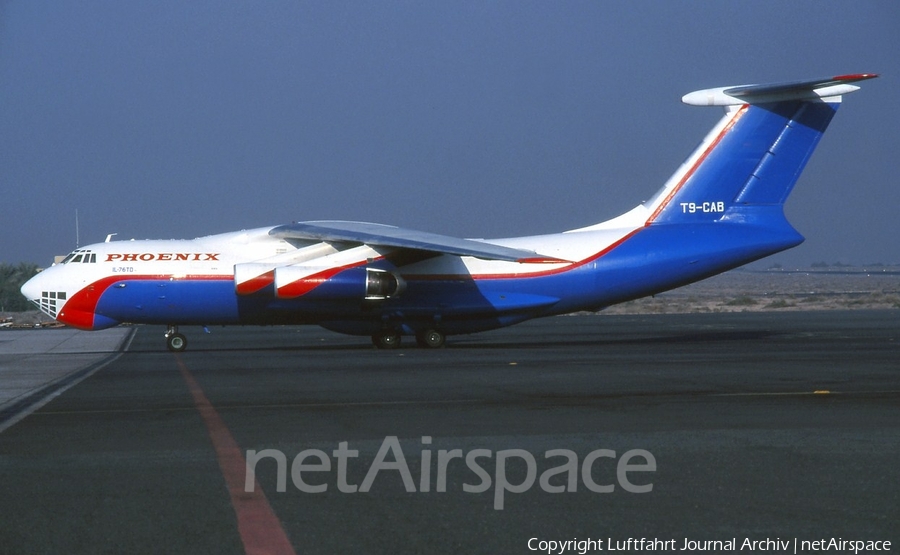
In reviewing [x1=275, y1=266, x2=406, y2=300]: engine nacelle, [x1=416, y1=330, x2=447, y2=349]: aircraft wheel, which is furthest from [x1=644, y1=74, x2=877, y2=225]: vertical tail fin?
[x1=275, y1=266, x2=406, y2=300]: engine nacelle

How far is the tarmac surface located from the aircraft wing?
595 cm

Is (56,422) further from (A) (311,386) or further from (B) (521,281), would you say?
(B) (521,281)

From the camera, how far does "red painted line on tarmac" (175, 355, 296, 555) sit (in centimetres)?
599

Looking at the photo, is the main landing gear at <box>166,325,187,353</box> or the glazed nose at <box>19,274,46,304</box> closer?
the main landing gear at <box>166,325,187,353</box>

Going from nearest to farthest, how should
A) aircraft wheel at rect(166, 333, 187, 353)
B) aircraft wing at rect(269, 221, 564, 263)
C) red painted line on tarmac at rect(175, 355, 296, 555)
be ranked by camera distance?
1. red painted line on tarmac at rect(175, 355, 296, 555)
2. aircraft wing at rect(269, 221, 564, 263)
3. aircraft wheel at rect(166, 333, 187, 353)

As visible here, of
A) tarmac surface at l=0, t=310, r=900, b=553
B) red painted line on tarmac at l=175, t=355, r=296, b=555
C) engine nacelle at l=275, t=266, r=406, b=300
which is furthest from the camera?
engine nacelle at l=275, t=266, r=406, b=300

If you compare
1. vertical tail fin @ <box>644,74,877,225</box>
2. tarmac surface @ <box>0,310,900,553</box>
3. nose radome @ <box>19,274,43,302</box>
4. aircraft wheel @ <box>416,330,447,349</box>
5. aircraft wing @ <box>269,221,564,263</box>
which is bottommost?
aircraft wheel @ <box>416,330,447,349</box>

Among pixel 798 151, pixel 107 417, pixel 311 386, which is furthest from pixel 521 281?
pixel 107 417

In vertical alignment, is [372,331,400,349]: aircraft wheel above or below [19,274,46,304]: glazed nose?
below

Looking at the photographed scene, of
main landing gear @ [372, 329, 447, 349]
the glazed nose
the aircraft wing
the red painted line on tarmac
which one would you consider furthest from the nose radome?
the red painted line on tarmac

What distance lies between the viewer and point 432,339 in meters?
27.1

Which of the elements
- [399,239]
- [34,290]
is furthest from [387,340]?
[34,290]

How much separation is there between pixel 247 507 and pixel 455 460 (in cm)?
221

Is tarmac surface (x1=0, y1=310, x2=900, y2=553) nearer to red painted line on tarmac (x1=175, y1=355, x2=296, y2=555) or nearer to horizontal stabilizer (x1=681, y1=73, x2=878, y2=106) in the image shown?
red painted line on tarmac (x1=175, y1=355, x2=296, y2=555)
